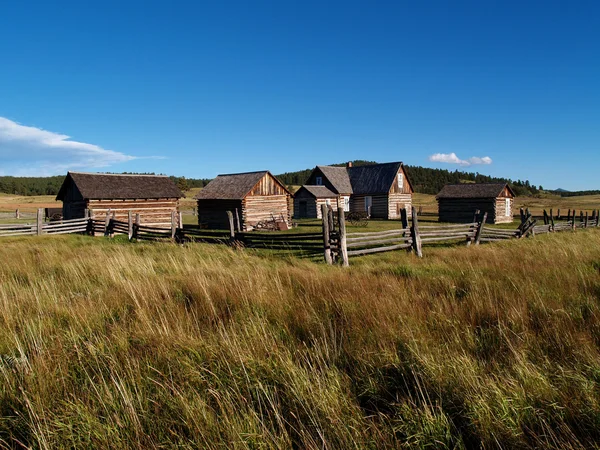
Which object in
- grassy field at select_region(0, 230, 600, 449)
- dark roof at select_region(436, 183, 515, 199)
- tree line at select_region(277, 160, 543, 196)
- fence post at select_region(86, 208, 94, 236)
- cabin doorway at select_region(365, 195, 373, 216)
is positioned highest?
tree line at select_region(277, 160, 543, 196)

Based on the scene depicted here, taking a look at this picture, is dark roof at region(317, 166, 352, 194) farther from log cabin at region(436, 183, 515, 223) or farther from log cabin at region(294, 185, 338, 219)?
log cabin at region(436, 183, 515, 223)

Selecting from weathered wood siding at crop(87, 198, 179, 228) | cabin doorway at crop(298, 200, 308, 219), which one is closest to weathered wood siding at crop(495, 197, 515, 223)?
cabin doorway at crop(298, 200, 308, 219)

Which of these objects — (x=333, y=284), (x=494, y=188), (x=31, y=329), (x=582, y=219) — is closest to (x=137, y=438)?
(x=31, y=329)

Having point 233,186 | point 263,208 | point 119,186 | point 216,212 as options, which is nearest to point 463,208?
point 263,208

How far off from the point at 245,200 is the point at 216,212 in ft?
11.2

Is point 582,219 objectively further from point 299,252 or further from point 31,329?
point 31,329

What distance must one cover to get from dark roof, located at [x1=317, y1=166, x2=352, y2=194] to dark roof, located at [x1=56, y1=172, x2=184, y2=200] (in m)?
20.3

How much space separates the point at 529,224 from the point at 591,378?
1898cm

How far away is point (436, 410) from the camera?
2.55m

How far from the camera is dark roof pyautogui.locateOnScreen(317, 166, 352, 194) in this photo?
45.1m

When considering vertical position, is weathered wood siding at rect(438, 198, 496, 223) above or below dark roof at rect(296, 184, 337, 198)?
below

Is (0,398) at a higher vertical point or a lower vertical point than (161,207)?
lower

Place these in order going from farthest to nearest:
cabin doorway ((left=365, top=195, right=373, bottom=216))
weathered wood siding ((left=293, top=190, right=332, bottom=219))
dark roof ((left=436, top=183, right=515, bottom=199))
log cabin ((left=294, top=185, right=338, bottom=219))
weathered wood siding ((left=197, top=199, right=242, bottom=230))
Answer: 1. cabin doorway ((left=365, top=195, right=373, bottom=216))
2. weathered wood siding ((left=293, top=190, right=332, bottom=219))
3. log cabin ((left=294, top=185, right=338, bottom=219))
4. dark roof ((left=436, top=183, right=515, bottom=199))
5. weathered wood siding ((left=197, top=199, right=242, bottom=230))

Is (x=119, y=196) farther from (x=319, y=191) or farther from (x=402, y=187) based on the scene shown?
(x=402, y=187)
